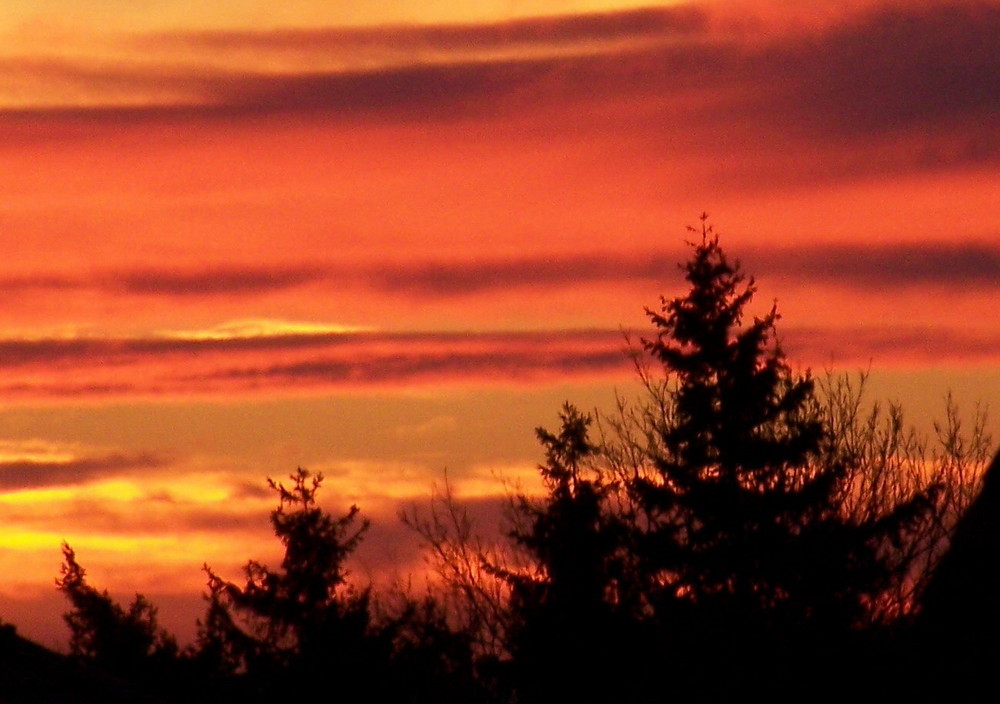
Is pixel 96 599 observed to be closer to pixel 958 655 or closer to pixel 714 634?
pixel 714 634

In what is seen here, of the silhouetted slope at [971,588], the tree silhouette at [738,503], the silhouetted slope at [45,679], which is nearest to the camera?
the silhouetted slope at [971,588]

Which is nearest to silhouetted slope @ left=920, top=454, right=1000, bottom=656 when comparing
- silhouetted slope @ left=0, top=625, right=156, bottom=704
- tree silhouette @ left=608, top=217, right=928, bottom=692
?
silhouetted slope @ left=0, top=625, right=156, bottom=704

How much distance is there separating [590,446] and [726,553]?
623cm

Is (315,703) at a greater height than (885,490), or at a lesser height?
lesser

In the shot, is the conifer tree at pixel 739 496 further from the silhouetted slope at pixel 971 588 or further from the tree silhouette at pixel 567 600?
the silhouetted slope at pixel 971 588

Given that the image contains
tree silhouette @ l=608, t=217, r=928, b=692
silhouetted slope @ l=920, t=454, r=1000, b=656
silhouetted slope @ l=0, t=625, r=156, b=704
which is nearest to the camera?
silhouetted slope @ l=920, t=454, r=1000, b=656

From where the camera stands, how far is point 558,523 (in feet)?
133

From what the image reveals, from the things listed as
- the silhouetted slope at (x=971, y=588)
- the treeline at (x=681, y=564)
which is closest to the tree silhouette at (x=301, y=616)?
the treeline at (x=681, y=564)

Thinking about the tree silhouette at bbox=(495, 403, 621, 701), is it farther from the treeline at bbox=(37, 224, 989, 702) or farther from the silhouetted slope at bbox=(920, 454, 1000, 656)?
the silhouetted slope at bbox=(920, 454, 1000, 656)

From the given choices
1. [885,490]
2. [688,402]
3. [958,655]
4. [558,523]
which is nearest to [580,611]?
[558,523]

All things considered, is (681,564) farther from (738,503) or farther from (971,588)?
(971,588)

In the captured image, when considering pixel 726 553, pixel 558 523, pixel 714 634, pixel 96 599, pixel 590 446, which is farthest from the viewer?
pixel 96 599

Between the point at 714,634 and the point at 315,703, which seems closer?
the point at 714,634

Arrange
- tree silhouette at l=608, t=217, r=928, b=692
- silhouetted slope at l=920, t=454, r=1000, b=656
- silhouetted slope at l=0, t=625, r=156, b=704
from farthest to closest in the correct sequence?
tree silhouette at l=608, t=217, r=928, b=692, silhouetted slope at l=0, t=625, r=156, b=704, silhouetted slope at l=920, t=454, r=1000, b=656
